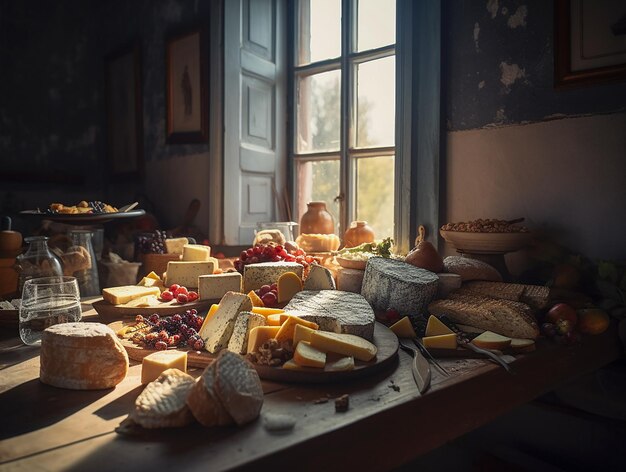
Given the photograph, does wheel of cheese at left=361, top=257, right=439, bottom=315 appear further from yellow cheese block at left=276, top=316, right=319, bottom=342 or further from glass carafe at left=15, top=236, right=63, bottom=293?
glass carafe at left=15, top=236, right=63, bottom=293

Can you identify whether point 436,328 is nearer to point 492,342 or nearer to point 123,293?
point 492,342

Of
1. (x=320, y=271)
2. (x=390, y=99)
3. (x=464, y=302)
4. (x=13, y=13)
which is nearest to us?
(x=464, y=302)

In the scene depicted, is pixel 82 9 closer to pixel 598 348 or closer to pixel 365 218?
pixel 365 218

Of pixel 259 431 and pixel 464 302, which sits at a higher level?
pixel 464 302

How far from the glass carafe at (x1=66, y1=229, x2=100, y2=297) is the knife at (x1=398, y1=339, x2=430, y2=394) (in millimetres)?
1729

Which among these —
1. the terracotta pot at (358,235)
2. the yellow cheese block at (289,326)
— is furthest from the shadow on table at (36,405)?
the terracotta pot at (358,235)

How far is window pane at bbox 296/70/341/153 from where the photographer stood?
169 inches

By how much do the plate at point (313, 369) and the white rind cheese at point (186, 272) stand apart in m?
0.74

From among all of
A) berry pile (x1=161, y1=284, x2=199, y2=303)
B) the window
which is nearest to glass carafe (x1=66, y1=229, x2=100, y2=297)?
berry pile (x1=161, y1=284, x2=199, y2=303)

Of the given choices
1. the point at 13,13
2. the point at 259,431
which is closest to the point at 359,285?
the point at 259,431

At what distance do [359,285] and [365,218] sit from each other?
5.85ft

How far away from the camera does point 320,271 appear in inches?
84.1

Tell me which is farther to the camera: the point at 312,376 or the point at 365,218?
the point at 365,218

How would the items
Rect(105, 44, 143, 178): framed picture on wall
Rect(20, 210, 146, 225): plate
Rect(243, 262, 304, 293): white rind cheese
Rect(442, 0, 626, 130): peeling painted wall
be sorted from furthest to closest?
Rect(105, 44, 143, 178): framed picture on wall → Rect(20, 210, 146, 225): plate → Rect(442, 0, 626, 130): peeling painted wall → Rect(243, 262, 304, 293): white rind cheese
